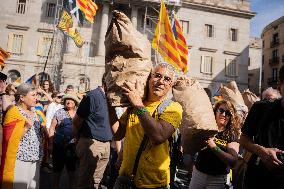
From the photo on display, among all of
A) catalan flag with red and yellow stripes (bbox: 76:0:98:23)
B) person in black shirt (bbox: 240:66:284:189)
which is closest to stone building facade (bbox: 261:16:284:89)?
catalan flag with red and yellow stripes (bbox: 76:0:98:23)

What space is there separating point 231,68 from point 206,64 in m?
2.71

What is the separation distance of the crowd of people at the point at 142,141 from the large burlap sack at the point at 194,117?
12 cm

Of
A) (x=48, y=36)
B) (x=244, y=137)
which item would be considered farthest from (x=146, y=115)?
(x=48, y=36)

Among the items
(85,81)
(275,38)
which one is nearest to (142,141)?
(85,81)

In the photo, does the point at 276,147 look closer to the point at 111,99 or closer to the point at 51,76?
the point at 111,99

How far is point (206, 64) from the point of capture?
1143 inches

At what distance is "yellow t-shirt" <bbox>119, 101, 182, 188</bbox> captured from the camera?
235 centimetres

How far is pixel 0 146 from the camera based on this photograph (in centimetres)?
344

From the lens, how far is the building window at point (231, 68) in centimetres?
2938

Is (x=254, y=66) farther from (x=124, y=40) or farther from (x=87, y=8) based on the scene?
(x=124, y=40)

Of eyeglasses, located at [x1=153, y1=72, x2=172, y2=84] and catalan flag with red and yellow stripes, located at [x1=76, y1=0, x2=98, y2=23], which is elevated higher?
catalan flag with red and yellow stripes, located at [x1=76, y1=0, x2=98, y2=23]

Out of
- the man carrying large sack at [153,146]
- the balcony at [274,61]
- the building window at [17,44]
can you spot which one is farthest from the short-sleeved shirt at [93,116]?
the balcony at [274,61]

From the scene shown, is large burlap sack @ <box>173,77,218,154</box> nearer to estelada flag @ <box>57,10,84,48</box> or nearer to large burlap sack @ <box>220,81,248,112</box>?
large burlap sack @ <box>220,81,248,112</box>

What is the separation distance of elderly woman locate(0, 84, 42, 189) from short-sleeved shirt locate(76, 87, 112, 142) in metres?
0.66
